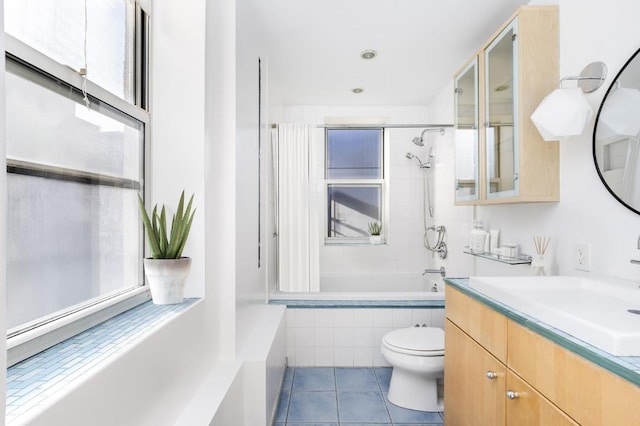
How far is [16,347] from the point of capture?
0.83 m

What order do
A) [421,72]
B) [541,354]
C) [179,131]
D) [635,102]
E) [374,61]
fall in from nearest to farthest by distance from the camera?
1. [541,354]
2. [635,102]
3. [179,131]
4. [374,61]
5. [421,72]

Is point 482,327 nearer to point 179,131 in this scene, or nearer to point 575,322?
point 575,322

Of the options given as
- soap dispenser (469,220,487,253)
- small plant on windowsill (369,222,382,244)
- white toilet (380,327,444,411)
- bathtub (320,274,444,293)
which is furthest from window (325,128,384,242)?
white toilet (380,327,444,411)

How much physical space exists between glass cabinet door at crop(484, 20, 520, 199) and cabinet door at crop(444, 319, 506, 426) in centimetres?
77

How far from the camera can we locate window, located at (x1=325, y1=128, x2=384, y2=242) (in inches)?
157

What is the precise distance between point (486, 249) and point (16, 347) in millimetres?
2353

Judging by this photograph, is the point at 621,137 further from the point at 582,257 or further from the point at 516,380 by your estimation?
the point at 516,380

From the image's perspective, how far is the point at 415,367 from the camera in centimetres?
197

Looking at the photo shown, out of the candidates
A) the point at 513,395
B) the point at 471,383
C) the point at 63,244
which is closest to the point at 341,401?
the point at 471,383

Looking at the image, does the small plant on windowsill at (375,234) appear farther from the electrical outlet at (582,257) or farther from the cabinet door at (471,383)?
the electrical outlet at (582,257)

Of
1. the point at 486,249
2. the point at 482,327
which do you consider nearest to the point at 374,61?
the point at 486,249

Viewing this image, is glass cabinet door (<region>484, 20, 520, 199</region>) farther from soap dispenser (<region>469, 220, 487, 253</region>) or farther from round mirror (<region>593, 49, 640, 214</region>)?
soap dispenser (<region>469, 220, 487, 253</region>)

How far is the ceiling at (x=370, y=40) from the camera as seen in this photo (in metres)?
2.04

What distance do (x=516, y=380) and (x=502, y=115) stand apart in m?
1.30
